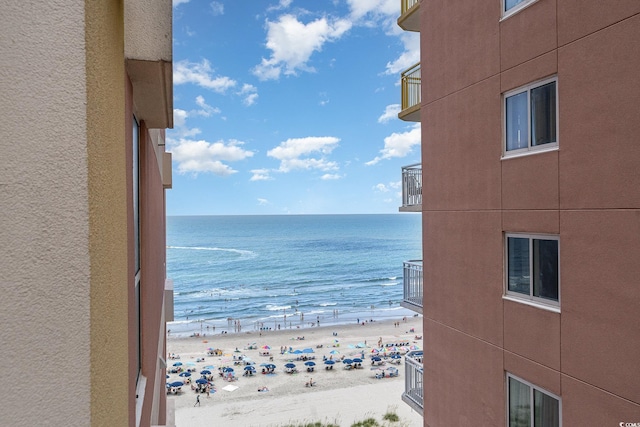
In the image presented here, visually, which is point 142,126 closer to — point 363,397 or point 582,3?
point 582,3

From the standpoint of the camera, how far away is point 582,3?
5.38 m

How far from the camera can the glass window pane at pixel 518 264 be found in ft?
21.0

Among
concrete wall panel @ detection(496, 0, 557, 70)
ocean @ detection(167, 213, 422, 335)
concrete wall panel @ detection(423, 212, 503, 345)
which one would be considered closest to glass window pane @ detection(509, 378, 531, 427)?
concrete wall panel @ detection(423, 212, 503, 345)

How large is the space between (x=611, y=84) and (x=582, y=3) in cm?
123

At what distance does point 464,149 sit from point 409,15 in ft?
14.6

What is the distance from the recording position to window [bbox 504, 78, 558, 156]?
5.95 m

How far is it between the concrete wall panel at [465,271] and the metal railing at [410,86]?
3491mm

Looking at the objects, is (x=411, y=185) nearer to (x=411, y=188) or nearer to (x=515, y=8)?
(x=411, y=188)

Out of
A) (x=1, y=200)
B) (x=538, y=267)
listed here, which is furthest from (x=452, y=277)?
(x=1, y=200)

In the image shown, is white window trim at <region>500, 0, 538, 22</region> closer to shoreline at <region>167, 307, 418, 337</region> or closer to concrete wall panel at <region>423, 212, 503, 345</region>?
concrete wall panel at <region>423, 212, 503, 345</region>

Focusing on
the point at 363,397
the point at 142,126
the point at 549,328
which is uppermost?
the point at 142,126

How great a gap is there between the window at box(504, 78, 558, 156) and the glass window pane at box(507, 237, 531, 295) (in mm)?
1441

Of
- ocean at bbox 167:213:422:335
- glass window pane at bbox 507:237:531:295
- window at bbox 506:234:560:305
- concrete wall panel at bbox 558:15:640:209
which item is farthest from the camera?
ocean at bbox 167:213:422:335

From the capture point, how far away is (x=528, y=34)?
6.22m
